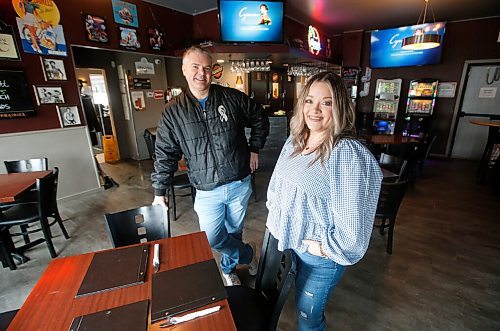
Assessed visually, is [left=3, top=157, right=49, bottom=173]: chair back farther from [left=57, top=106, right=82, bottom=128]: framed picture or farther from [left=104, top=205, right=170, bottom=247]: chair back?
[left=104, top=205, right=170, bottom=247]: chair back

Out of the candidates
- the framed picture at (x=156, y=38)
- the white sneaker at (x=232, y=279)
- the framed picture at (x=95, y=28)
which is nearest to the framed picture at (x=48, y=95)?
the framed picture at (x=95, y=28)

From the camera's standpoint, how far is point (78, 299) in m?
0.95

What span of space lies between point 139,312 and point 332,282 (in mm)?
813

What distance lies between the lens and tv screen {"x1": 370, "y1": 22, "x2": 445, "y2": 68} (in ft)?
18.0

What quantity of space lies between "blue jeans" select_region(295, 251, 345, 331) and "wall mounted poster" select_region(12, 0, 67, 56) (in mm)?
4123

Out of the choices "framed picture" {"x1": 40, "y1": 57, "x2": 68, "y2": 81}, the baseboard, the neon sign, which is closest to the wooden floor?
the baseboard

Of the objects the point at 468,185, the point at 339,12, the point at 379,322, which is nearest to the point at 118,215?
the point at 379,322

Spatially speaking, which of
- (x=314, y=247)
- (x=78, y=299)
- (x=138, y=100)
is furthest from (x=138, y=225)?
(x=138, y=100)

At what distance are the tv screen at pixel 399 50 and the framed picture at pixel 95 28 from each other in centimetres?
594

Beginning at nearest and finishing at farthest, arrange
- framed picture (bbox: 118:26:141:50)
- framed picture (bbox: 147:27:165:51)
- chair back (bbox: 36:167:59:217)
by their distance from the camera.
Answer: chair back (bbox: 36:167:59:217) < framed picture (bbox: 118:26:141:50) < framed picture (bbox: 147:27:165:51)

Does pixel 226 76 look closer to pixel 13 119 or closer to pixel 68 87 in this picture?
pixel 68 87

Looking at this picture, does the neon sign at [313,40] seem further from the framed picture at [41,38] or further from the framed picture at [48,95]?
the framed picture at [48,95]

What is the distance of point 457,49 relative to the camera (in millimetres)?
5484

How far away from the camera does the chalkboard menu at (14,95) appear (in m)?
3.04
